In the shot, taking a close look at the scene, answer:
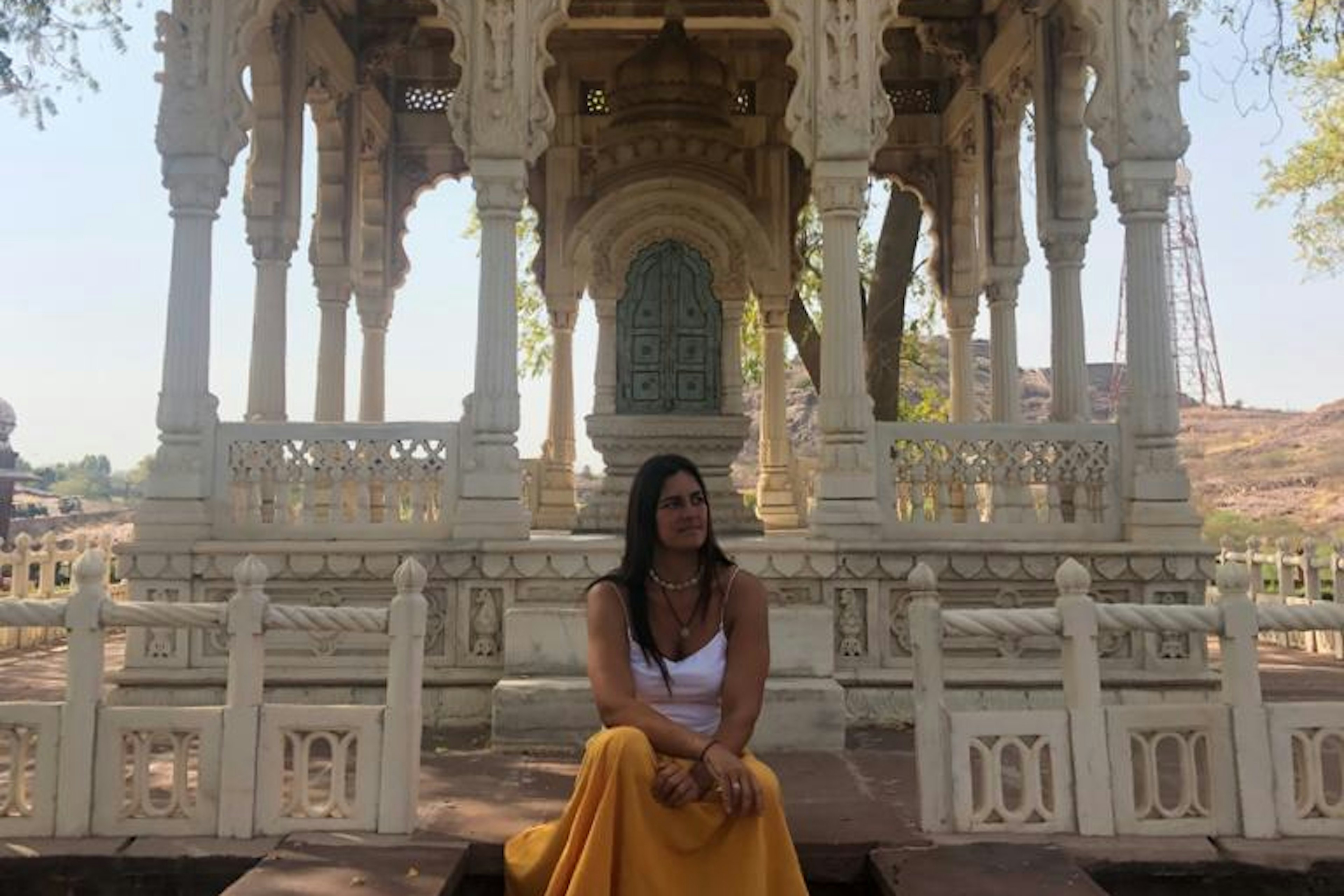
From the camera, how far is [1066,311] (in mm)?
9383

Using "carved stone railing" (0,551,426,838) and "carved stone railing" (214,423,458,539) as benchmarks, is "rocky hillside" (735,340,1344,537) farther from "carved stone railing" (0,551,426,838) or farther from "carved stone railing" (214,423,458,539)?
"carved stone railing" (0,551,426,838)

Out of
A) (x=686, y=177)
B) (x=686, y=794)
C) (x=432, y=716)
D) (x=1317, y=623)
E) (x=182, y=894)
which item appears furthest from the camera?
(x=686, y=177)

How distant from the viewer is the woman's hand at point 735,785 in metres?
2.91

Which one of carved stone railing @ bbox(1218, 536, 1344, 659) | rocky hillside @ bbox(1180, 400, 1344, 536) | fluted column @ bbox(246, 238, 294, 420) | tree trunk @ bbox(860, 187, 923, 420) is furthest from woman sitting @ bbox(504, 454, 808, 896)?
rocky hillside @ bbox(1180, 400, 1344, 536)

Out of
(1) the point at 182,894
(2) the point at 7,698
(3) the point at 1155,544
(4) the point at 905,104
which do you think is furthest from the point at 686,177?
(1) the point at 182,894

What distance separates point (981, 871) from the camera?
3.61 metres

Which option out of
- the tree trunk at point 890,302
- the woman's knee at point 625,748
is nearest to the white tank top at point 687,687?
the woman's knee at point 625,748

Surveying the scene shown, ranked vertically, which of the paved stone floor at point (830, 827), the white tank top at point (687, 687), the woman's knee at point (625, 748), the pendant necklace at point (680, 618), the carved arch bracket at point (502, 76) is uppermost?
the carved arch bracket at point (502, 76)

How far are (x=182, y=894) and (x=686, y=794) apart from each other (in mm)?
2259

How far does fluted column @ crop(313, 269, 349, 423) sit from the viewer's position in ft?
36.1

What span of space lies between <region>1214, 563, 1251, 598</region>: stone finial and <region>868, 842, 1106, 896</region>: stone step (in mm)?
1408

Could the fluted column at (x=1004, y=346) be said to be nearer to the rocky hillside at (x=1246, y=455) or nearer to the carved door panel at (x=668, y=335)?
the carved door panel at (x=668, y=335)

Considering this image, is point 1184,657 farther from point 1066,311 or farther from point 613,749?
point 613,749

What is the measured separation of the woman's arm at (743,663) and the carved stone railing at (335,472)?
14.6ft
